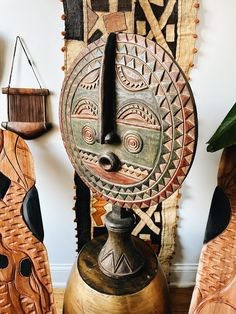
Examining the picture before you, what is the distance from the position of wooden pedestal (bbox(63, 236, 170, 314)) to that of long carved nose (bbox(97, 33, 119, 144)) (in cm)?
49

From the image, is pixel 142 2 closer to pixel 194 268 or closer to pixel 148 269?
pixel 148 269

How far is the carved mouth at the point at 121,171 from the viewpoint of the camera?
2.69 feet

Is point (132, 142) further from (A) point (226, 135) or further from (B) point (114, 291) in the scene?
(B) point (114, 291)

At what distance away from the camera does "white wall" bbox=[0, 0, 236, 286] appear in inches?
49.0

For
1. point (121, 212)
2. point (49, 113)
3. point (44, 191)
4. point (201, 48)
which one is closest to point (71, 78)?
point (121, 212)

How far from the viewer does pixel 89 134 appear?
876 millimetres

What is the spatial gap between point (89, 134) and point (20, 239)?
1.81 ft

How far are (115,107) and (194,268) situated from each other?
1279 mm

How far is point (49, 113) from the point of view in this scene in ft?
4.56

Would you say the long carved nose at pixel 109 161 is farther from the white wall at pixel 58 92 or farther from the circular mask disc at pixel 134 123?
the white wall at pixel 58 92

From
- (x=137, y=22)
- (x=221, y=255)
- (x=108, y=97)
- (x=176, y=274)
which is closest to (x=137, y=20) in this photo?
(x=137, y=22)

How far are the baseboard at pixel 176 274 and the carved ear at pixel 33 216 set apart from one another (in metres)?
0.67

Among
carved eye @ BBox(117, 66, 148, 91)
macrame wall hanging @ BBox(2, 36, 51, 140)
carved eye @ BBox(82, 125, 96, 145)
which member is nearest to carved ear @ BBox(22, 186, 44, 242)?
macrame wall hanging @ BBox(2, 36, 51, 140)

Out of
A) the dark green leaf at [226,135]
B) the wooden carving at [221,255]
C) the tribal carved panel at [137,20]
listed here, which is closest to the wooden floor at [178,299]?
the wooden carving at [221,255]
